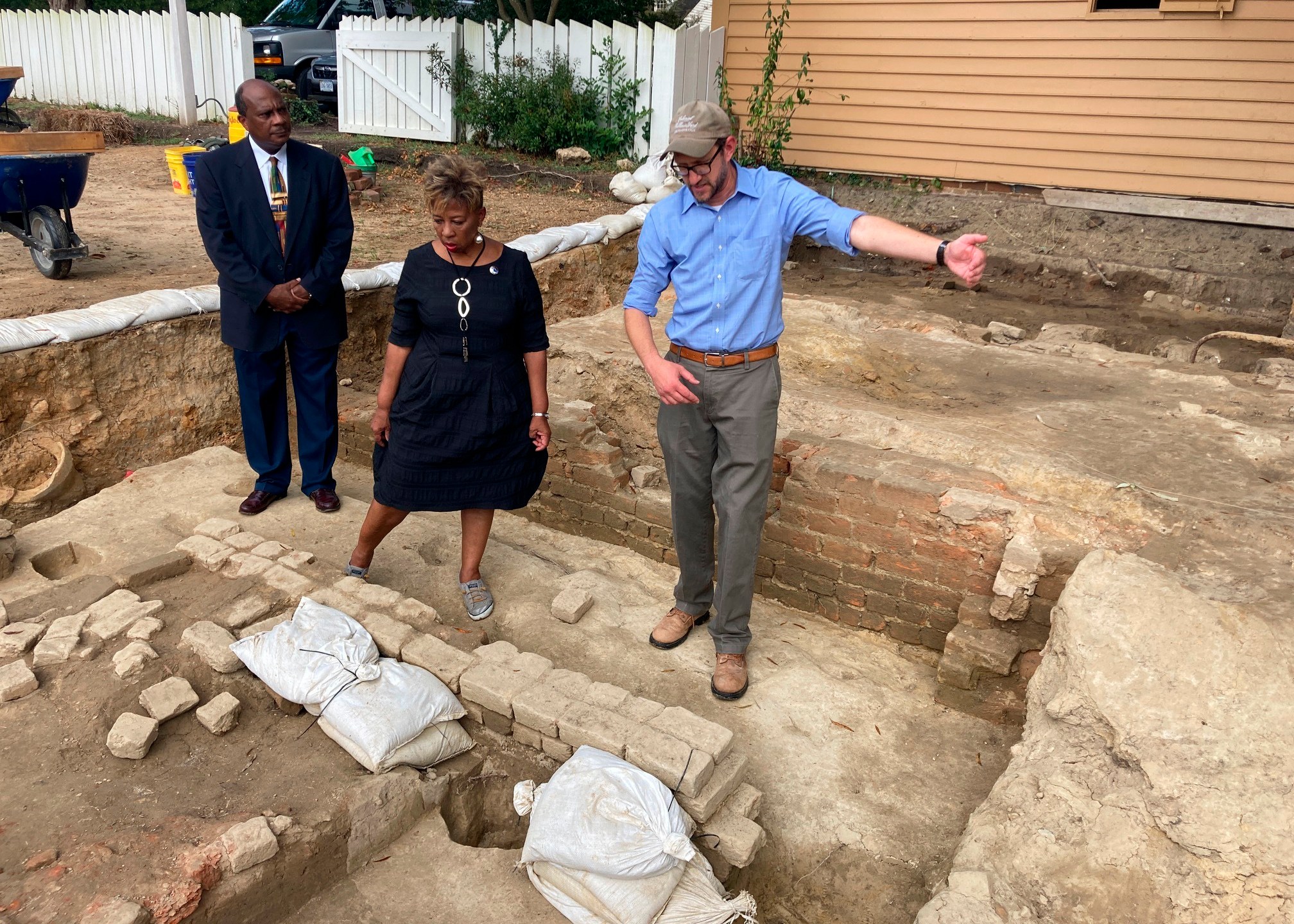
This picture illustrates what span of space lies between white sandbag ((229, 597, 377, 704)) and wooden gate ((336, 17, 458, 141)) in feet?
35.2

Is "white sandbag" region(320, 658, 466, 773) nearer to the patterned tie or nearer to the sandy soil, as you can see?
the patterned tie

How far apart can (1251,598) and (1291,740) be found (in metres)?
0.63

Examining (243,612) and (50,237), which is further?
(50,237)

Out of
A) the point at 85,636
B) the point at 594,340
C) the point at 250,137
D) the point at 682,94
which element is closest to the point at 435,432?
the point at 85,636

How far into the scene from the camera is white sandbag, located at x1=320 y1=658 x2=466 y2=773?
3.10 meters

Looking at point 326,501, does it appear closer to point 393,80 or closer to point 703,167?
point 703,167

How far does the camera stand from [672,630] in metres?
3.97

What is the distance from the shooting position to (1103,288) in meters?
9.59

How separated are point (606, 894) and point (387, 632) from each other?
4.71 ft

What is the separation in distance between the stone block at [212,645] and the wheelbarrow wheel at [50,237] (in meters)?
4.30

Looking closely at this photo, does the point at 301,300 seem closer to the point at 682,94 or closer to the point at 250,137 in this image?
the point at 250,137

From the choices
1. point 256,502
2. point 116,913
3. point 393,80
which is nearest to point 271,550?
point 256,502

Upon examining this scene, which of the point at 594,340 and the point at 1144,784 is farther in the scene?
the point at 594,340

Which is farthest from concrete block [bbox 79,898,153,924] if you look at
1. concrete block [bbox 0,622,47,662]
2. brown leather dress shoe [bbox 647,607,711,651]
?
brown leather dress shoe [bbox 647,607,711,651]
